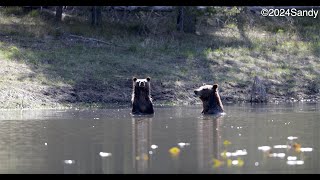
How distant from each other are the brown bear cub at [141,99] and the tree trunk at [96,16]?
503 inches

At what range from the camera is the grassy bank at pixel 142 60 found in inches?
1082

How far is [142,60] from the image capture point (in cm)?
3136

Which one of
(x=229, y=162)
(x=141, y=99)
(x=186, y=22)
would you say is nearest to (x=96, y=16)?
(x=186, y=22)

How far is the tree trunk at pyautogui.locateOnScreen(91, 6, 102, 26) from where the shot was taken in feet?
121

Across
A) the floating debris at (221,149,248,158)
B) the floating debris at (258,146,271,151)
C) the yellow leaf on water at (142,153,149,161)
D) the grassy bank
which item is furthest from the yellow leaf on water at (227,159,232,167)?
the grassy bank

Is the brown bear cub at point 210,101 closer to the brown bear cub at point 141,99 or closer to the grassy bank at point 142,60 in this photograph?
the brown bear cub at point 141,99

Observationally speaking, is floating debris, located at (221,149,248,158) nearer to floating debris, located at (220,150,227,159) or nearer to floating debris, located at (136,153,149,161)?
floating debris, located at (220,150,227,159)

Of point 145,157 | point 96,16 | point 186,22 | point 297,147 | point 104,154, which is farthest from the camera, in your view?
point 186,22

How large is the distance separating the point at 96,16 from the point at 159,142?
21379 millimetres

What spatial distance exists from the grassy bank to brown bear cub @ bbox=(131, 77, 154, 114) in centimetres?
255

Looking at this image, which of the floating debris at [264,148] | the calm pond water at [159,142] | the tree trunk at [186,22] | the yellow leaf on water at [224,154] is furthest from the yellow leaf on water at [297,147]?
the tree trunk at [186,22]

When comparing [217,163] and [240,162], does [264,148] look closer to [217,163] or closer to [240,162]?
[240,162]

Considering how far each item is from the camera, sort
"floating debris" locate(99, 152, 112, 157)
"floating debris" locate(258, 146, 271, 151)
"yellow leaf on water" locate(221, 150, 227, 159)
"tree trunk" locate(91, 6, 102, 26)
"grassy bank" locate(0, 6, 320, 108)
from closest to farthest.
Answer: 1. "yellow leaf on water" locate(221, 150, 227, 159)
2. "floating debris" locate(99, 152, 112, 157)
3. "floating debris" locate(258, 146, 271, 151)
4. "grassy bank" locate(0, 6, 320, 108)
5. "tree trunk" locate(91, 6, 102, 26)
